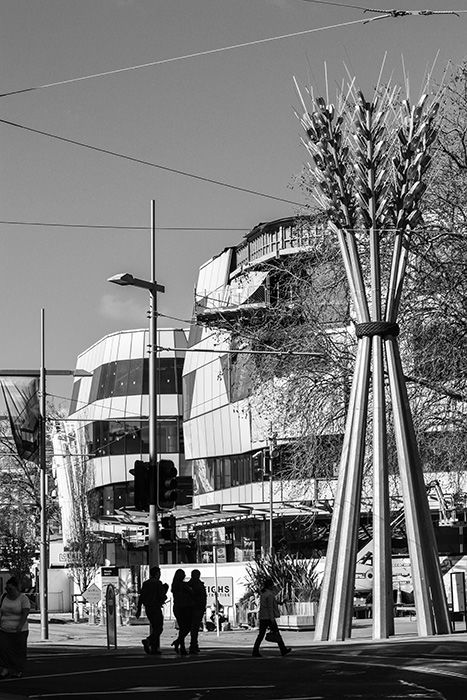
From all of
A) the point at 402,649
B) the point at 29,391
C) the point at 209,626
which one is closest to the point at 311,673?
the point at 402,649

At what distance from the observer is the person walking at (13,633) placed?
19641 mm

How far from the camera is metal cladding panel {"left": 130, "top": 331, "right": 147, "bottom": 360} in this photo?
8688cm

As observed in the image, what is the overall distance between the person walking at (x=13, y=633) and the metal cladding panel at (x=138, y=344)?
66.4 metres

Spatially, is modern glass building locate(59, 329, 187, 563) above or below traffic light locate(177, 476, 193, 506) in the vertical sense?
above

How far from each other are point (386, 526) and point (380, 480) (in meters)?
0.91

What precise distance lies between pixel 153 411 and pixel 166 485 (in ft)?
10.2

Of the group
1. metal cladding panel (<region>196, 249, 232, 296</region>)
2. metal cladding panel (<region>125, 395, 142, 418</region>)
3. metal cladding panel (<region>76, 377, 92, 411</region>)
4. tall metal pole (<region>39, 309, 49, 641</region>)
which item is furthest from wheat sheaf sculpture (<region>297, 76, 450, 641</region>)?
metal cladding panel (<region>76, 377, 92, 411</region>)

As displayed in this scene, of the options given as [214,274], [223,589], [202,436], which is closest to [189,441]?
[202,436]

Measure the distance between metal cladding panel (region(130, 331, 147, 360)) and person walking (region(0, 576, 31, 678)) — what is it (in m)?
66.4

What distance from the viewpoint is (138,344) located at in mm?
87125

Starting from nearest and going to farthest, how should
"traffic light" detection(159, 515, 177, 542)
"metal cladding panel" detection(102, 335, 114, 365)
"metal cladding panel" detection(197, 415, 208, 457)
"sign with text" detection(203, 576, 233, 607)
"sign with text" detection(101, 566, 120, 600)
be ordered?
"traffic light" detection(159, 515, 177, 542) → "sign with text" detection(203, 576, 233, 607) → "sign with text" detection(101, 566, 120, 600) → "metal cladding panel" detection(197, 415, 208, 457) → "metal cladding panel" detection(102, 335, 114, 365)

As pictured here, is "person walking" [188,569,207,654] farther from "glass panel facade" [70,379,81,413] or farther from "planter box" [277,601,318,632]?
"glass panel facade" [70,379,81,413]

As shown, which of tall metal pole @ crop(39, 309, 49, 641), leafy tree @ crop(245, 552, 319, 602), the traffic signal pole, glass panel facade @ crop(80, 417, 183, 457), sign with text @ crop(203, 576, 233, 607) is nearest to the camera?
the traffic signal pole

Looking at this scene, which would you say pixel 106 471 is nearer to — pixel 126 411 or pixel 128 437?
pixel 128 437
